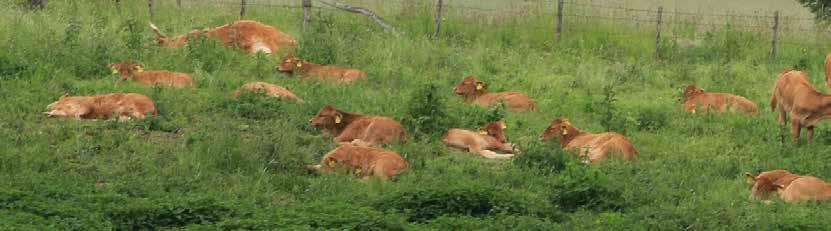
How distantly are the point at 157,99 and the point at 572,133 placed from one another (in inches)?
192

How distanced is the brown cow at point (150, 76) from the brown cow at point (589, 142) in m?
4.71

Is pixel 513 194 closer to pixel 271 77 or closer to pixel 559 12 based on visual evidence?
pixel 271 77

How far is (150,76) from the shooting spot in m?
Result: 17.4

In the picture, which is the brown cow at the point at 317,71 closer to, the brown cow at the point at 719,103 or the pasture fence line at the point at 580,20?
the pasture fence line at the point at 580,20

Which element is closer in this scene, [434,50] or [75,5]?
[434,50]

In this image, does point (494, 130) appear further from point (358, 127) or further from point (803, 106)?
point (803, 106)

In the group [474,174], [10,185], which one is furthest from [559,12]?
[10,185]

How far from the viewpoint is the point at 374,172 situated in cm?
1337

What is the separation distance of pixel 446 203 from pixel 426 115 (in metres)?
3.93

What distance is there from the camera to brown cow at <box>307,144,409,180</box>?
528 inches

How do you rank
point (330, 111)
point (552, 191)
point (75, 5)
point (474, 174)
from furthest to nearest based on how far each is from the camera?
point (75, 5) < point (330, 111) < point (474, 174) < point (552, 191)

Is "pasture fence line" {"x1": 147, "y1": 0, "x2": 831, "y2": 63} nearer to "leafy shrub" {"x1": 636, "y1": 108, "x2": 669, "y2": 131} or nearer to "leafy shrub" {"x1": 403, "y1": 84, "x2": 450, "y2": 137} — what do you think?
"leafy shrub" {"x1": 636, "y1": 108, "x2": 669, "y2": 131}

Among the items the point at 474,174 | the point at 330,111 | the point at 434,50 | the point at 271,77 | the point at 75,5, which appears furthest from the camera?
the point at 75,5

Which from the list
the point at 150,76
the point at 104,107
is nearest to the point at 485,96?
the point at 150,76
